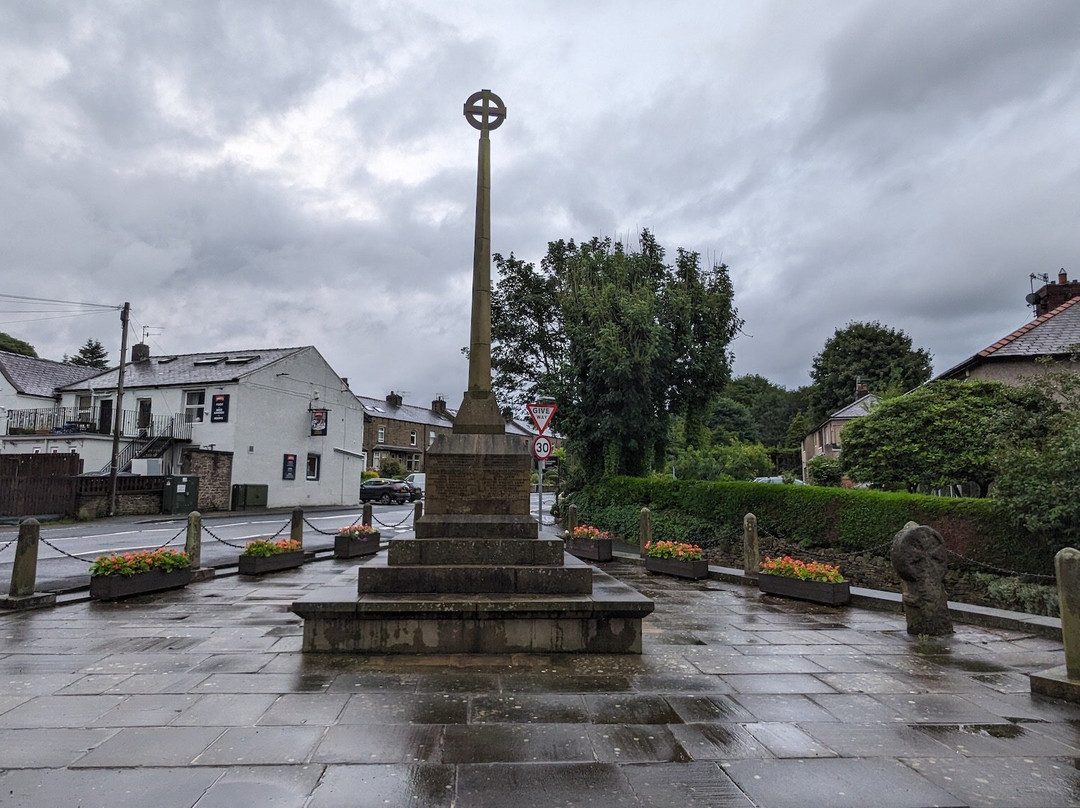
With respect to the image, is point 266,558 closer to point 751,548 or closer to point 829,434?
point 751,548

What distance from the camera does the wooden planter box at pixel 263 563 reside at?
12.2m

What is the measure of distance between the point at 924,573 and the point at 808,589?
2.65 metres

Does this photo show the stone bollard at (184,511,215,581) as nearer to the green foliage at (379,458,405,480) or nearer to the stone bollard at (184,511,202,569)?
the stone bollard at (184,511,202,569)

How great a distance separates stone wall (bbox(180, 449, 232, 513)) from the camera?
3008 centimetres

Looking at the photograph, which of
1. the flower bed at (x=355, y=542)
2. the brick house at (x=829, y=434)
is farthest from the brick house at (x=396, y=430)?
the flower bed at (x=355, y=542)

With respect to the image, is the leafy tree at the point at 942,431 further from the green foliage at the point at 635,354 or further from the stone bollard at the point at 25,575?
the stone bollard at the point at 25,575

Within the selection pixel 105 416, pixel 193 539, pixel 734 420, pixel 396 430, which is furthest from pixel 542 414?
pixel 734 420

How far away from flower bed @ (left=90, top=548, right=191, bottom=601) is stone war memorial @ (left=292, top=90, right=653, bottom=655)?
13.2 feet

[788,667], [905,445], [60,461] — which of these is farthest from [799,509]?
[60,461]

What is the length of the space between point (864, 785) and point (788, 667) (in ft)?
8.58

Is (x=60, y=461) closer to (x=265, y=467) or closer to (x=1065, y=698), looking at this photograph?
(x=265, y=467)

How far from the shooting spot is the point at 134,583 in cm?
980

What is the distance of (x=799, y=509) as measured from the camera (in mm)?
15062

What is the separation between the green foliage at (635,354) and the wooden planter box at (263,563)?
11.1 meters
